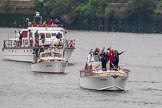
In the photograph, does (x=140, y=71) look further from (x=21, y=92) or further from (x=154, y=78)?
(x=21, y=92)

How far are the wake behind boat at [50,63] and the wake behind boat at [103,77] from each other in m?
13.4

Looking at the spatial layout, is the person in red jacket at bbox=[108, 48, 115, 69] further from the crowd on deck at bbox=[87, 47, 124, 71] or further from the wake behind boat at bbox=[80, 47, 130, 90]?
the wake behind boat at bbox=[80, 47, 130, 90]

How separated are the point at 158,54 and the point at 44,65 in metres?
45.1

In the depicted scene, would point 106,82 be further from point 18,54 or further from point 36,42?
point 18,54

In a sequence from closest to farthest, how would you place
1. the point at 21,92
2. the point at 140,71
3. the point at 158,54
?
the point at 21,92 < the point at 140,71 < the point at 158,54

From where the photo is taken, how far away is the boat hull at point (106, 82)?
74.7 meters

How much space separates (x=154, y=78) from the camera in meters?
90.9

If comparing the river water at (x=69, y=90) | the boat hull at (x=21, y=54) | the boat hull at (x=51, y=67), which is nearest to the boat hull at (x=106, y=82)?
the river water at (x=69, y=90)

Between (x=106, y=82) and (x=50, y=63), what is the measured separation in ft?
52.5

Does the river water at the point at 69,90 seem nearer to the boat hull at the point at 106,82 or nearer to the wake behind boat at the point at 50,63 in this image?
the boat hull at the point at 106,82

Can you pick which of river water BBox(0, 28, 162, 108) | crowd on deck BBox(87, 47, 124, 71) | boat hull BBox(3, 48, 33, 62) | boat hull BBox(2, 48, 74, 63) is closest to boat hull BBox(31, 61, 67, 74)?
river water BBox(0, 28, 162, 108)

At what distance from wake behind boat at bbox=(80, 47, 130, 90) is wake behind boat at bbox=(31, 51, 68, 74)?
1340cm

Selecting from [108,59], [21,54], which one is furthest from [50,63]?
[21,54]

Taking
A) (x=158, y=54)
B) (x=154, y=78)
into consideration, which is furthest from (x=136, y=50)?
(x=154, y=78)
